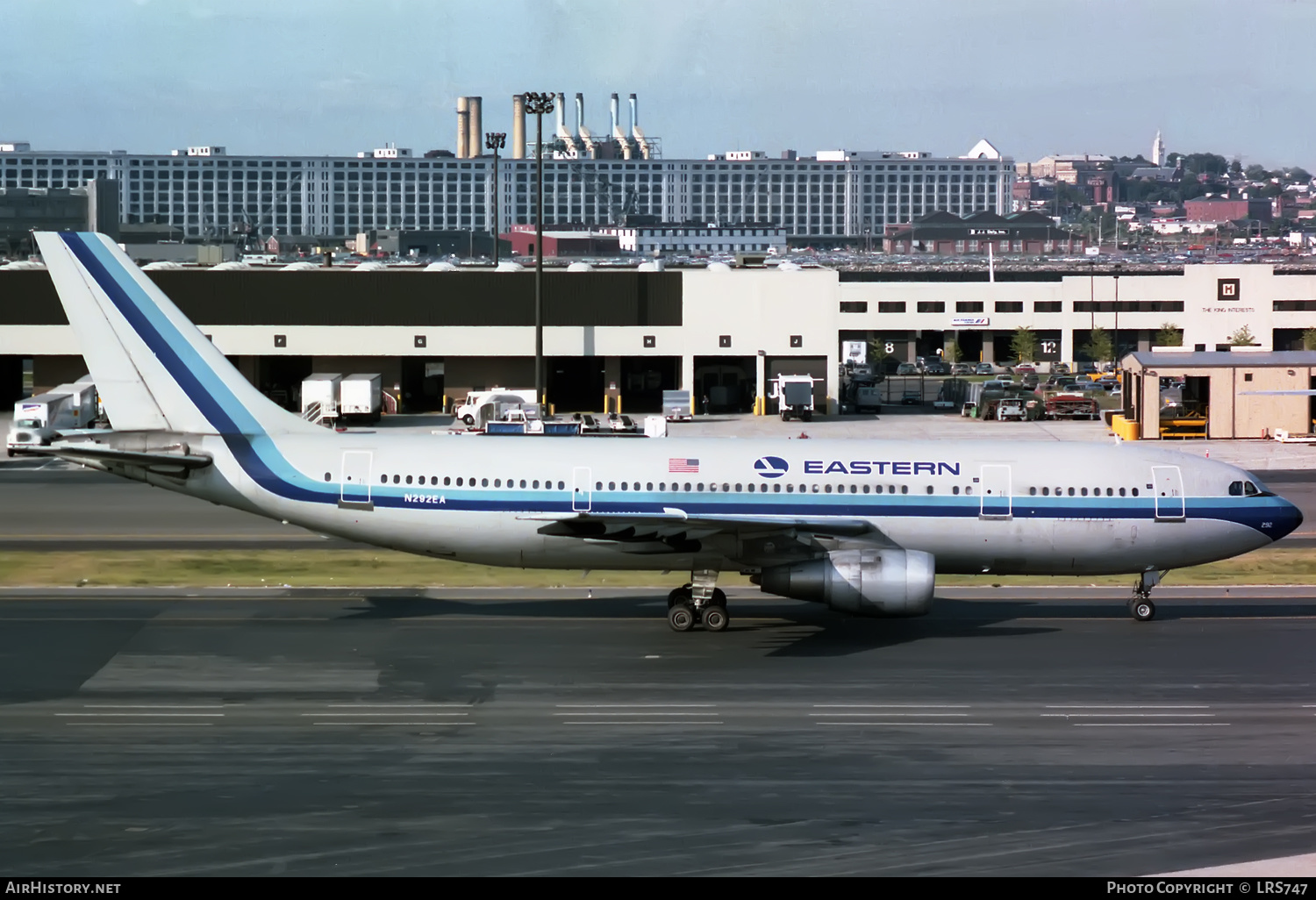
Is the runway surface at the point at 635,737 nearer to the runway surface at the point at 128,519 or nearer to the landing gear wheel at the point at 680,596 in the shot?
the landing gear wheel at the point at 680,596

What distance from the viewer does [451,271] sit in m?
91.1

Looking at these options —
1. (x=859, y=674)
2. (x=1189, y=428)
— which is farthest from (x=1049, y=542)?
(x=1189, y=428)

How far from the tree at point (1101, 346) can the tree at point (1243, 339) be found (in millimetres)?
11607

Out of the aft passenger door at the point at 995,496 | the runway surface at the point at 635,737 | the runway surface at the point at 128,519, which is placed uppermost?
the aft passenger door at the point at 995,496

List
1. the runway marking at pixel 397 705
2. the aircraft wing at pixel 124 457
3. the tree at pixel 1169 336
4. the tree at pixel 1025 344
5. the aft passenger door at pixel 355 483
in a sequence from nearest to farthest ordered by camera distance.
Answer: the runway marking at pixel 397 705, the aircraft wing at pixel 124 457, the aft passenger door at pixel 355 483, the tree at pixel 1169 336, the tree at pixel 1025 344

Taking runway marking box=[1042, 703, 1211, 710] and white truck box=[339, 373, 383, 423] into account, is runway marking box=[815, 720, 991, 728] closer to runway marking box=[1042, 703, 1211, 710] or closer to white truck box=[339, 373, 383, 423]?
runway marking box=[1042, 703, 1211, 710]

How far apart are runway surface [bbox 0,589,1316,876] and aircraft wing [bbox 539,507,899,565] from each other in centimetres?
200

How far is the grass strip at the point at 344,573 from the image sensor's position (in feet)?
130

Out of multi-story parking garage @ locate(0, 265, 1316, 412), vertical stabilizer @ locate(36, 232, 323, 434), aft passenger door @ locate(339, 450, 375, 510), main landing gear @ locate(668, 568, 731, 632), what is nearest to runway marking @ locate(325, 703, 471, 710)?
aft passenger door @ locate(339, 450, 375, 510)

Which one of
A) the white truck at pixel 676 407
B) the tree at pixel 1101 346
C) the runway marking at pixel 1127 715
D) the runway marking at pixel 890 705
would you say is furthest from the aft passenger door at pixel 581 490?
the tree at pixel 1101 346

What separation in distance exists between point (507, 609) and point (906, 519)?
9.81 m

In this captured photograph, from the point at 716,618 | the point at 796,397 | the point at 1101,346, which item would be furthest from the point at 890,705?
the point at 1101,346

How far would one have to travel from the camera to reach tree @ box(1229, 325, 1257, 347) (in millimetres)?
124375

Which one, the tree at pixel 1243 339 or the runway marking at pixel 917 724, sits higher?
the tree at pixel 1243 339
